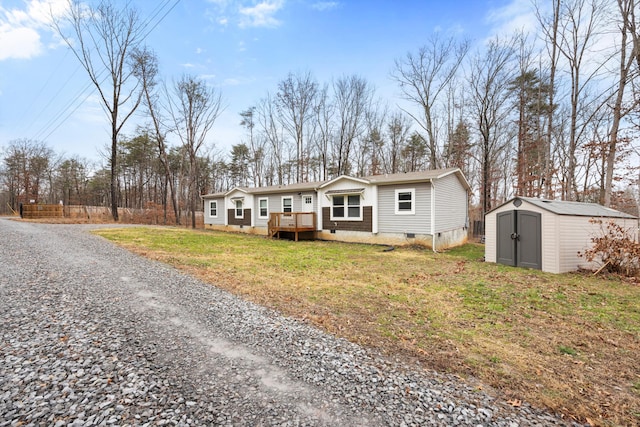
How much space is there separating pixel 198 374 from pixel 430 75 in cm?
2254

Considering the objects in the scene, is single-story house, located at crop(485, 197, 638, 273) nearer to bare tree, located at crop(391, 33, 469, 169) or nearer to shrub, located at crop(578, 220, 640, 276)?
shrub, located at crop(578, 220, 640, 276)

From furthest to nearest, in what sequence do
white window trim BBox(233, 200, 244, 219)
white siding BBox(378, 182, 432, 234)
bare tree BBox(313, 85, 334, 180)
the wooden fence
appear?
bare tree BBox(313, 85, 334, 180), the wooden fence, white window trim BBox(233, 200, 244, 219), white siding BBox(378, 182, 432, 234)

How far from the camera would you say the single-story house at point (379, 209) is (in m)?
11.8

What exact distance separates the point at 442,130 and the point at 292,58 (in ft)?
42.0

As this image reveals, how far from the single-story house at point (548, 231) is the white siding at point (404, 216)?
311cm

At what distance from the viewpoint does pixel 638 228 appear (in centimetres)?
793

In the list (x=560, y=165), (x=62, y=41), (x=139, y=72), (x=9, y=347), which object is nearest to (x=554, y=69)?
(x=560, y=165)

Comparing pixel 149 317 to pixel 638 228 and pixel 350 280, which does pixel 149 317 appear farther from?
pixel 638 228

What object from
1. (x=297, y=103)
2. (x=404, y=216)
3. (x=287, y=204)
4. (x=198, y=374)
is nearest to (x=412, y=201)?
(x=404, y=216)

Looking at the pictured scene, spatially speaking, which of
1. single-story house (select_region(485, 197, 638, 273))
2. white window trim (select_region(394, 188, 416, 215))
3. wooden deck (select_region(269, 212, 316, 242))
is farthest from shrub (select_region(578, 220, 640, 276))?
wooden deck (select_region(269, 212, 316, 242))

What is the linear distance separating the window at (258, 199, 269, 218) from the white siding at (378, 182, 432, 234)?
732cm

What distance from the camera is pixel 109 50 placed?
68.7 ft

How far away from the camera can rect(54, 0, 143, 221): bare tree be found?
1980cm

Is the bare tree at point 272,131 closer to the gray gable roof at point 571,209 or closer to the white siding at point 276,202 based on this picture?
the white siding at point 276,202
